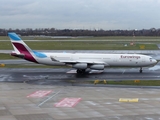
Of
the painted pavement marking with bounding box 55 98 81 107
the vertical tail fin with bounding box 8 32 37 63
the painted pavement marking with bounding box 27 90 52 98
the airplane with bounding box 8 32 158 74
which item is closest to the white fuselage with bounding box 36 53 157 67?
the airplane with bounding box 8 32 158 74

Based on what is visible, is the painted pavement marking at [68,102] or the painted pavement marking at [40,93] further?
the painted pavement marking at [40,93]

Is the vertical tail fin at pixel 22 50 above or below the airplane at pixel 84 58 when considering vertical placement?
above

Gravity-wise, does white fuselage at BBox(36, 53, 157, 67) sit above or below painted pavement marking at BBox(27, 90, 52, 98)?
above

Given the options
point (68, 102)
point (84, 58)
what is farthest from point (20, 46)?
point (68, 102)

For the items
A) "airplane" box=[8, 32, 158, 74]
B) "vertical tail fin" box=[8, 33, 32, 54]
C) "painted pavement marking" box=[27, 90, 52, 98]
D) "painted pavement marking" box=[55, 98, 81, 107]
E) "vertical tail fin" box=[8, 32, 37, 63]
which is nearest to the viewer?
"painted pavement marking" box=[55, 98, 81, 107]

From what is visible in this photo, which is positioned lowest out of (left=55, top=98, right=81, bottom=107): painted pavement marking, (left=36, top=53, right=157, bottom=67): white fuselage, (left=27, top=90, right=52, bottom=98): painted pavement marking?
(left=27, top=90, right=52, bottom=98): painted pavement marking

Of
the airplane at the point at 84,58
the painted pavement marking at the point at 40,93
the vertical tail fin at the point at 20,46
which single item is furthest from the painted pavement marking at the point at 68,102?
the vertical tail fin at the point at 20,46

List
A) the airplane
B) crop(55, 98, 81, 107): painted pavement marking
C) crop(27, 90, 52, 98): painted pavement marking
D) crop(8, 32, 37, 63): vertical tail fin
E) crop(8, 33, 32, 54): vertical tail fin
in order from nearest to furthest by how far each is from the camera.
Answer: crop(55, 98, 81, 107): painted pavement marking
crop(27, 90, 52, 98): painted pavement marking
the airplane
crop(8, 32, 37, 63): vertical tail fin
crop(8, 33, 32, 54): vertical tail fin

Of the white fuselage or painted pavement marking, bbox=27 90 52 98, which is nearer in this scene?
painted pavement marking, bbox=27 90 52 98

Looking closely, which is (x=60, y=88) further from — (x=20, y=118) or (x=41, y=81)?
(x=20, y=118)

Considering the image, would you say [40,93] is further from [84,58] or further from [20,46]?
[20,46]

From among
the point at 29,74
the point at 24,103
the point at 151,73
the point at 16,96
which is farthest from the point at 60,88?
the point at 151,73

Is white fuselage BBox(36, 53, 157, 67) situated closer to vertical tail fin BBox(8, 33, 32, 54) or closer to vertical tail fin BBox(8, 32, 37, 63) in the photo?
vertical tail fin BBox(8, 32, 37, 63)

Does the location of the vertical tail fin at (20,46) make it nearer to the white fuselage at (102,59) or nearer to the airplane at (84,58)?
the airplane at (84,58)
